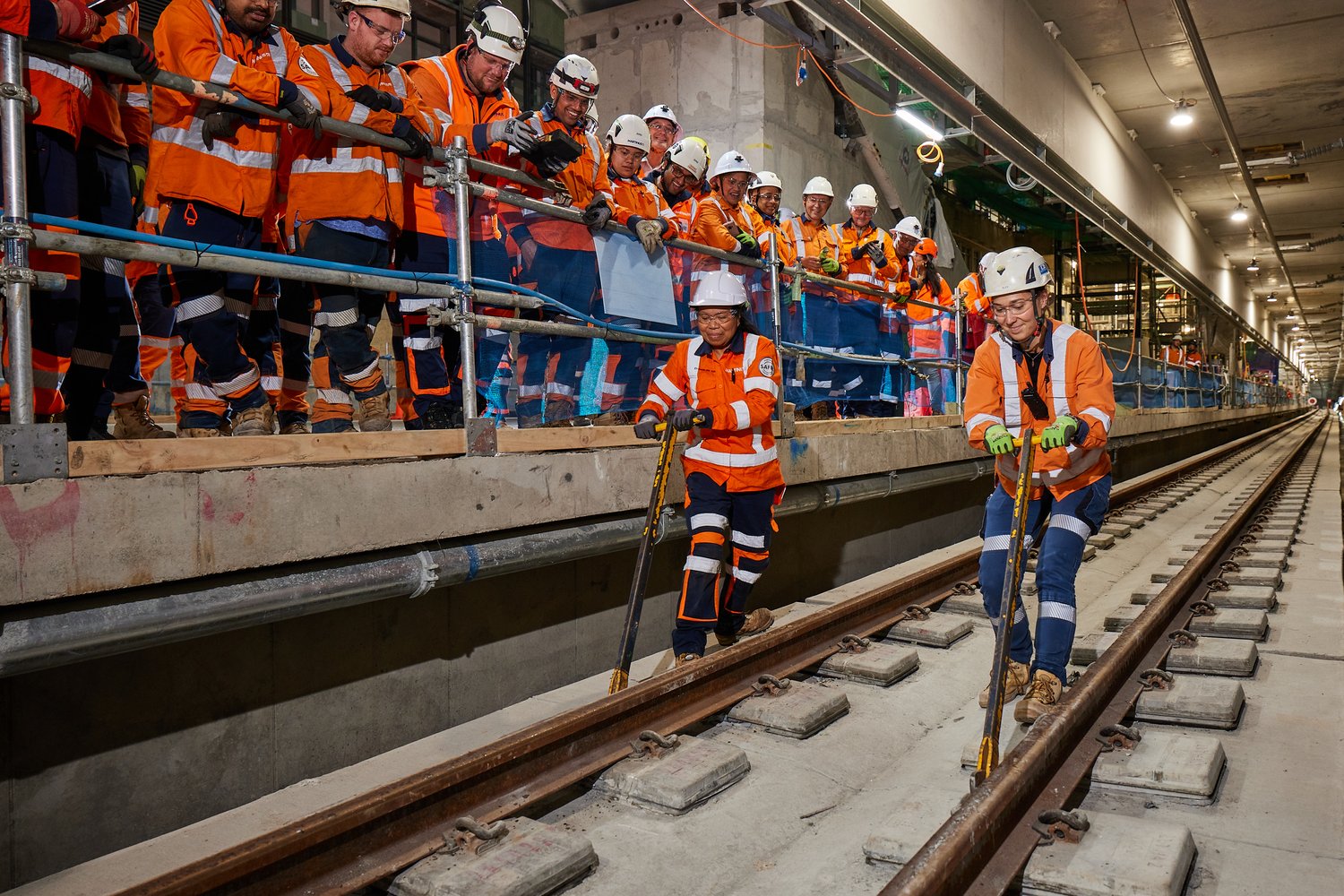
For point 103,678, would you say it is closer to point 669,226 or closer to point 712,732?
point 712,732

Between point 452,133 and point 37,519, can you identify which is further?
point 452,133

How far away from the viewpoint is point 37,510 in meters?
3.02

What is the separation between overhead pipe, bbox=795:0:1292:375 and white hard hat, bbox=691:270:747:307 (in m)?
3.35

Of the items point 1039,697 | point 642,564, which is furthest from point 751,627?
point 1039,697

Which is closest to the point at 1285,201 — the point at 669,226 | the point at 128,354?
the point at 669,226

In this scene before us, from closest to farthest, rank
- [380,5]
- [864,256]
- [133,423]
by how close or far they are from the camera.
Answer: [133,423]
[380,5]
[864,256]

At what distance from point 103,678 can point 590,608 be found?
9.03 ft

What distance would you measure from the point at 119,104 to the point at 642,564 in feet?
10.3

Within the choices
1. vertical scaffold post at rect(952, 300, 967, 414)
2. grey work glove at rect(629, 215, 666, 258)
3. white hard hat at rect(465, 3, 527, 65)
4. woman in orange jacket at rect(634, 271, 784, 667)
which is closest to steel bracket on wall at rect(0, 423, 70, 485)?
woman in orange jacket at rect(634, 271, 784, 667)

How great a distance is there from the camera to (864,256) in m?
10.4

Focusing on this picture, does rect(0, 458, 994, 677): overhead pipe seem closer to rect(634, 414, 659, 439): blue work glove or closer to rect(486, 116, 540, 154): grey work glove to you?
rect(634, 414, 659, 439): blue work glove

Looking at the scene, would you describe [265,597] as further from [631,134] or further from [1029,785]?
[631,134]

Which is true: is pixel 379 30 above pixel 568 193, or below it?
above

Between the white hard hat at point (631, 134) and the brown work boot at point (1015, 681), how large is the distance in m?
4.53
